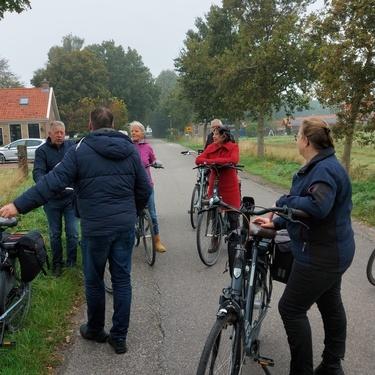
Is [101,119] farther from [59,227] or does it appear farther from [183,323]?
[59,227]

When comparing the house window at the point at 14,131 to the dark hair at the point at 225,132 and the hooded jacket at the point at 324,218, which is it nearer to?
the dark hair at the point at 225,132

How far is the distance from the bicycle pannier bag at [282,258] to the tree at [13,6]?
9059 millimetres

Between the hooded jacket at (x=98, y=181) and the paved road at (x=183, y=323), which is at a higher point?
the hooded jacket at (x=98, y=181)

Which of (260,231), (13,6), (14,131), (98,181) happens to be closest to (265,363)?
(260,231)

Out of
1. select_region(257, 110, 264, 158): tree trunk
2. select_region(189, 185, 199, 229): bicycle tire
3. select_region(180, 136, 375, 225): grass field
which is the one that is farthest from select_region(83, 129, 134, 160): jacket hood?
select_region(257, 110, 264, 158): tree trunk

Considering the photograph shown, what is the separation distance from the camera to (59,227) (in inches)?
232

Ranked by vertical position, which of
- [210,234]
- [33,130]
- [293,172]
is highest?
[210,234]

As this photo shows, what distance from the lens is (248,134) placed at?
9938 cm

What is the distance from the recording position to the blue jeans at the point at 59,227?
5809mm

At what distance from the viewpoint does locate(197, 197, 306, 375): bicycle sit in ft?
9.27

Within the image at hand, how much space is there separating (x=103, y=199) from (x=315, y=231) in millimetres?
1661

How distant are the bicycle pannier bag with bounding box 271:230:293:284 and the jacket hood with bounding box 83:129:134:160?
53.3 inches

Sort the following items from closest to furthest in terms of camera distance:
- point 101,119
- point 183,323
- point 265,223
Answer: point 265,223, point 101,119, point 183,323

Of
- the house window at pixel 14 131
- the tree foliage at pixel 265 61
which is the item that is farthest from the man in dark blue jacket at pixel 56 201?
the house window at pixel 14 131
